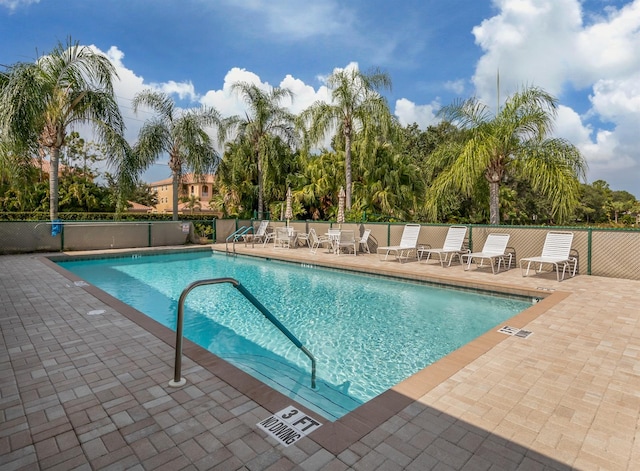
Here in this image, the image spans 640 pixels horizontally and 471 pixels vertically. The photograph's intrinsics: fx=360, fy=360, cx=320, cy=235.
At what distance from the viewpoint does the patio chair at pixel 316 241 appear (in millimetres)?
13637

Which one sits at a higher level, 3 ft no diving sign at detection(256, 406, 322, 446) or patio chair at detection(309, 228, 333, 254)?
patio chair at detection(309, 228, 333, 254)

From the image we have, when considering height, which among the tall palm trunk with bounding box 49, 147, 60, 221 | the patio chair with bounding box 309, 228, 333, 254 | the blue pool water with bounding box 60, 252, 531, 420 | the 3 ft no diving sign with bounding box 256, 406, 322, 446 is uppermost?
the tall palm trunk with bounding box 49, 147, 60, 221

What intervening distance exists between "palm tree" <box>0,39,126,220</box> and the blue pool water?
15.6 feet

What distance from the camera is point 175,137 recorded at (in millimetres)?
16344

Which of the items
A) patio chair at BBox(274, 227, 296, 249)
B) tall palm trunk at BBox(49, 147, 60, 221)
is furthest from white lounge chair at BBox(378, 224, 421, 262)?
tall palm trunk at BBox(49, 147, 60, 221)

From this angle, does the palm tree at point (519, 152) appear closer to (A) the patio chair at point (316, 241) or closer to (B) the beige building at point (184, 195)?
(A) the patio chair at point (316, 241)

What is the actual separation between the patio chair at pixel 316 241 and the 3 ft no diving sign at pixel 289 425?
1051 centimetres

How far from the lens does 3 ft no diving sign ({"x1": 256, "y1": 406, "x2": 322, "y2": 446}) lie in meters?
2.25

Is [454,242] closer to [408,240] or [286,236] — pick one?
[408,240]

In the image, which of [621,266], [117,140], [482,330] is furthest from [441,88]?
[482,330]

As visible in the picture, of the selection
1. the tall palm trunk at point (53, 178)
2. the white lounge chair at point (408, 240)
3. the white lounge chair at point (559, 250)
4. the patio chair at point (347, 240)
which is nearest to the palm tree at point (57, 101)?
the tall palm trunk at point (53, 178)

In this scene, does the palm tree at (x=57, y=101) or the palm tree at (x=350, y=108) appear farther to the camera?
the palm tree at (x=350, y=108)

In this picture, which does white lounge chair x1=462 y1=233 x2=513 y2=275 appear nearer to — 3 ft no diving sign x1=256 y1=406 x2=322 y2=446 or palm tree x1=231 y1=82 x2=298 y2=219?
3 ft no diving sign x1=256 y1=406 x2=322 y2=446

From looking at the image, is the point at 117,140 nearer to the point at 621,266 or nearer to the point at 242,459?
the point at 242,459
